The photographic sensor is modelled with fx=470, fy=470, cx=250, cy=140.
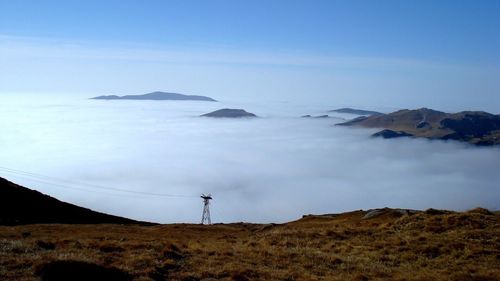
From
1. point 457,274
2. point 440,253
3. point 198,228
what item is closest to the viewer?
point 457,274

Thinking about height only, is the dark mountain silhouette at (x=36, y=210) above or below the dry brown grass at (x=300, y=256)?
above

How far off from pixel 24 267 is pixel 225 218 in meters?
175

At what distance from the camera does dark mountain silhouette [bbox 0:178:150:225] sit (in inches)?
1799

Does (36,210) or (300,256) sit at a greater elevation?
(36,210)

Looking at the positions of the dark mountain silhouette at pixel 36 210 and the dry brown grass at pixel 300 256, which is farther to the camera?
the dark mountain silhouette at pixel 36 210

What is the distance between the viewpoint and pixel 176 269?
1570 centimetres

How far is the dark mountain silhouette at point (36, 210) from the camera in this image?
150ft

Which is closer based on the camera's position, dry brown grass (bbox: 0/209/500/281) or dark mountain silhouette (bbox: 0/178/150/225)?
dry brown grass (bbox: 0/209/500/281)

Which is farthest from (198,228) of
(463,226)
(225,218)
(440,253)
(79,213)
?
(225,218)

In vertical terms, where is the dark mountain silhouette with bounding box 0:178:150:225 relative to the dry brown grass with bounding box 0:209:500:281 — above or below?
above

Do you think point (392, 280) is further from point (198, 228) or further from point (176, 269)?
point (198, 228)

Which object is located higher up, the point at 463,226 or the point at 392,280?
the point at 463,226

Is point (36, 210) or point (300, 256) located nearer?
point (300, 256)

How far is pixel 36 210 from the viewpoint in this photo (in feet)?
161
